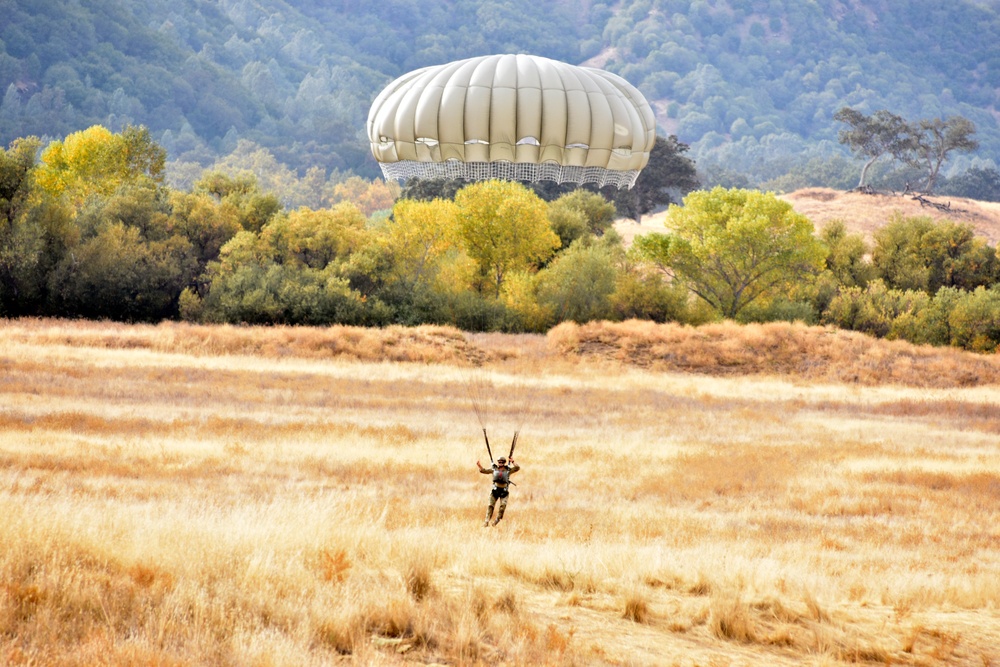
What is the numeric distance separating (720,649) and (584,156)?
1119cm

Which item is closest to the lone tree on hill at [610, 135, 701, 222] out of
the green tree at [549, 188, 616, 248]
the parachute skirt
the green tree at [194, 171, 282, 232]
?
the green tree at [549, 188, 616, 248]

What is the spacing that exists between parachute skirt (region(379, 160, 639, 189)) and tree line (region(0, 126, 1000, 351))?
29724 mm

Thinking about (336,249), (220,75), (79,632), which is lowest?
(79,632)

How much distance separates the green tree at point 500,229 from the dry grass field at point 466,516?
19610 millimetres

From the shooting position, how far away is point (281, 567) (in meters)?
7.78

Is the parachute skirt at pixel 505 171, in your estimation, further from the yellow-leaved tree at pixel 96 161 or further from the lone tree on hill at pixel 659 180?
the lone tree on hill at pixel 659 180

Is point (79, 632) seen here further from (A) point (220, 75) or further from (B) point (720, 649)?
(A) point (220, 75)

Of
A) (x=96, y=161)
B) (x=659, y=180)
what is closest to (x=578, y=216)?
(x=659, y=180)

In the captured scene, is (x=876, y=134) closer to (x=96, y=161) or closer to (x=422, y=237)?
(x=422, y=237)

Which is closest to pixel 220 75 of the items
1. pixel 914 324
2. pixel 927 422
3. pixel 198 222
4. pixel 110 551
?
pixel 198 222

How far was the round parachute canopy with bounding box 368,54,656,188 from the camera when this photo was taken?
16484 mm

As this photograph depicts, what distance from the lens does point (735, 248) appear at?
57438 mm

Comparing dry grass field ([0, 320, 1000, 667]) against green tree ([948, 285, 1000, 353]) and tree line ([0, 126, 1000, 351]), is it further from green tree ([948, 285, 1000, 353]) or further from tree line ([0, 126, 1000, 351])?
green tree ([948, 285, 1000, 353])

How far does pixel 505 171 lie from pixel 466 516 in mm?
7064
